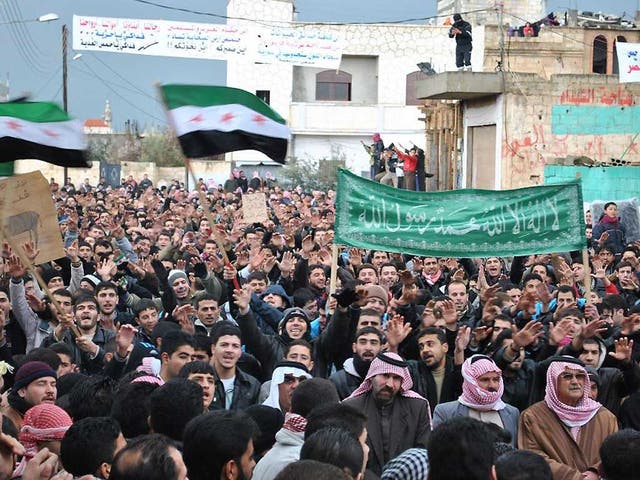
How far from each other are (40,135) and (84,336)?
4.81 feet

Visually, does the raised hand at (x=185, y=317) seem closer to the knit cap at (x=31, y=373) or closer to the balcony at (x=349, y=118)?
the knit cap at (x=31, y=373)

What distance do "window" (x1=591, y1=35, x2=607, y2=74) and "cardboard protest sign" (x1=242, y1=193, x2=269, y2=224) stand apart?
2111 centimetres

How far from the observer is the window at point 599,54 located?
1364 inches

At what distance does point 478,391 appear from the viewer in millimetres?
6328

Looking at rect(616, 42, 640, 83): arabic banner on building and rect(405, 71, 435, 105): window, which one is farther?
rect(405, 71, 435, 105): window

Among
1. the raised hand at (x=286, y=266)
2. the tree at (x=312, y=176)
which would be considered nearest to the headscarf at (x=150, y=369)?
the raised hand at (x=286, y=266)

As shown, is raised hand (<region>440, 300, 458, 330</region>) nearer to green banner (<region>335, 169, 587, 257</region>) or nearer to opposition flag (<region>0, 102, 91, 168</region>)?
green banner (<region>335, 169, 587, 257</region>)

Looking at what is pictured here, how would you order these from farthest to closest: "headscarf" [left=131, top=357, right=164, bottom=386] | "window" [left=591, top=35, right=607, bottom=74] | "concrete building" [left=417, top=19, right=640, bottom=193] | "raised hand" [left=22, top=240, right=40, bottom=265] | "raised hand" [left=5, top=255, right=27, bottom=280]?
"window" [left=591, top=35, right=607, bottom=74] < "concrete building" [left=417, top=19, right=640, bottom=193] < "raised hand" [left=22, top=240, right=40, bottom=265] < "raised hand" [left=5, top=255, right=27, bottom=280] < "headscarf" [left=131, top=357, right=164, bottom=386]

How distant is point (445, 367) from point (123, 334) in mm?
2042

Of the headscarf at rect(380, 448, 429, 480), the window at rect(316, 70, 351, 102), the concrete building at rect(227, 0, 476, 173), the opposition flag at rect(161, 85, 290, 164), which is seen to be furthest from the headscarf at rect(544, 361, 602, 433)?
the window at rect(316, 70, 351, 102)

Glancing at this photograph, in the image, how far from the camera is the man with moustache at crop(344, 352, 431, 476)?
6.20 m

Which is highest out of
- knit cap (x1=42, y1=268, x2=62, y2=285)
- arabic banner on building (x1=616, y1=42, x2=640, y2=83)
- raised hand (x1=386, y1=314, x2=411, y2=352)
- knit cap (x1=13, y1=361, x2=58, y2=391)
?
arabic banner on building (x1=616, y1=42, x2=640, y2=83)

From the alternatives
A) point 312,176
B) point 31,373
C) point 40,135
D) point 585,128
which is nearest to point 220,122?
point 40,135

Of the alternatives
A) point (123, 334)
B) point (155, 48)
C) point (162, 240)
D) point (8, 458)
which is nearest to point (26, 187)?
point (123, 334)
